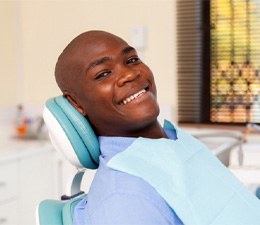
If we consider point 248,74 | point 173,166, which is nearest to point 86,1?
point 248,74

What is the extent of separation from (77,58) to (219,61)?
6.03 feet

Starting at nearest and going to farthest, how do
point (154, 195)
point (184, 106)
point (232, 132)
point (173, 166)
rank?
1. point (154, 195)
2. point (173, 166)
3. point (232, 132)
4. point (184, 106)

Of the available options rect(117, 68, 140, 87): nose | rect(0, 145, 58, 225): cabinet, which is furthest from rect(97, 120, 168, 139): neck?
rect(0, 145, 58, 225): cabinet

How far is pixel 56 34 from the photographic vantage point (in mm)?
3096

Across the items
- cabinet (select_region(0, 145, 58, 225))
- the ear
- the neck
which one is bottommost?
cabinet (select_region(0, 145, 58, 225))

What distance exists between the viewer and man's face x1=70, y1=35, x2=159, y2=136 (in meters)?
1.02

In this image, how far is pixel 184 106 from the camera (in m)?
2.85

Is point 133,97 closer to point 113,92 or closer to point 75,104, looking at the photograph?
point 113,92

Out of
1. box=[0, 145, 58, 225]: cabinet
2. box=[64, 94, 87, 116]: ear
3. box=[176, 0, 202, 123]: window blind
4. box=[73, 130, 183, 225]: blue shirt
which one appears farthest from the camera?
box=[176, 0, 202, 123]: window blind

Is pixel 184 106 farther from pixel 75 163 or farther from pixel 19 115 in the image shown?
pixel 75 163

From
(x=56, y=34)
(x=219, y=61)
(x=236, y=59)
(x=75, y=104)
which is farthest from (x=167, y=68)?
(x=75, y=104)

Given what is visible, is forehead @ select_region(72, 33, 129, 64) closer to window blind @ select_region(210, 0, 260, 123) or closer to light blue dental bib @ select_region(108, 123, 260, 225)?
light blue dental bib @ select_region(108, 123, 260, 225)

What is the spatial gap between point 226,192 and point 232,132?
1644 mm

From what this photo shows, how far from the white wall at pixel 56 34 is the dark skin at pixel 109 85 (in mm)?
1745
